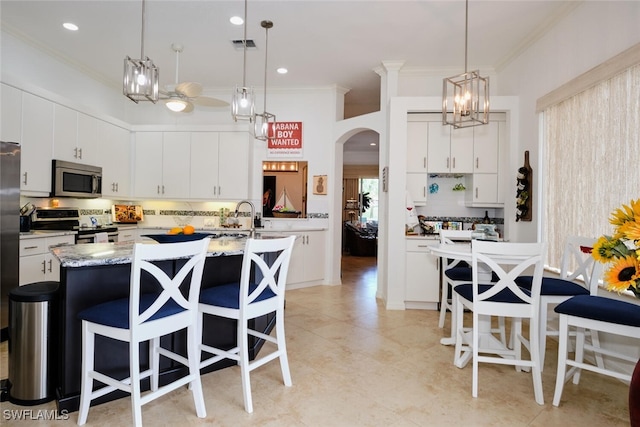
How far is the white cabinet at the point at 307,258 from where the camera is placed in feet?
16.9

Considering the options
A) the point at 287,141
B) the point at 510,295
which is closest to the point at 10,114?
the point at 287,141

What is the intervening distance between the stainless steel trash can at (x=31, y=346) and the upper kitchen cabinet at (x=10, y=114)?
225 centimetres

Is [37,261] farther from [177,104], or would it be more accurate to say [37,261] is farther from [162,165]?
[162,165]

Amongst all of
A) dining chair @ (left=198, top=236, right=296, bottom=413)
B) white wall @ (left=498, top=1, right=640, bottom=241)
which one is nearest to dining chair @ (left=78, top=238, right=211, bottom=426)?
dining chair @ (left=198, top=236, right=296, bottom=413)

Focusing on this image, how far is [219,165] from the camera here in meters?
5.37

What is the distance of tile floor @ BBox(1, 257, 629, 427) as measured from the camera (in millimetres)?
1968

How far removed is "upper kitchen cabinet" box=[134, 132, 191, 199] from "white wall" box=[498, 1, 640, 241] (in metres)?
4.58

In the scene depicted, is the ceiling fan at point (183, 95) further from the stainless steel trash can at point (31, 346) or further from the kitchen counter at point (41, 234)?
the stainless steel trash can at point (31, 346)

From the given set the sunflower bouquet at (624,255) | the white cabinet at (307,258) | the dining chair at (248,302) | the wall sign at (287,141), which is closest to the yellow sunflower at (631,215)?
the sunflower bouquet at (624,255)

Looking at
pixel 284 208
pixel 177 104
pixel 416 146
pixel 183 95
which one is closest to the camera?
pixel 183 95

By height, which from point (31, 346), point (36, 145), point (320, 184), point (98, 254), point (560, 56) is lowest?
point (31, 346)

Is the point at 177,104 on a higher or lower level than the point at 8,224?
higher

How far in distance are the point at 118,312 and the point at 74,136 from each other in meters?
3.52

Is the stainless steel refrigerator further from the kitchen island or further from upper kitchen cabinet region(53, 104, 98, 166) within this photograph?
the kitchen island
